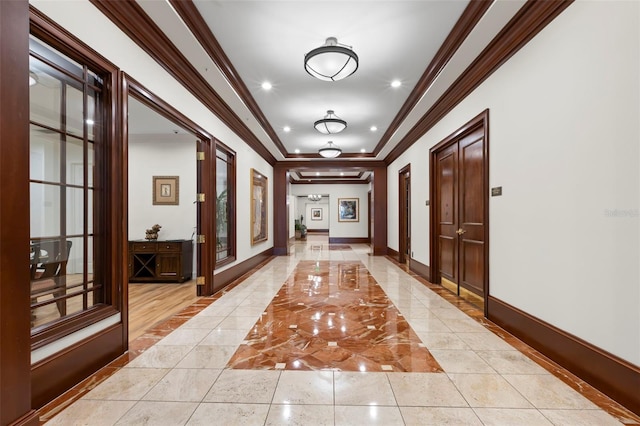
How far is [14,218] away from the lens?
1.60 meters

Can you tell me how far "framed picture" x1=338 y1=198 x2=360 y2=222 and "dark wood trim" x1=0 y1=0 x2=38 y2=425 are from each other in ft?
42.4

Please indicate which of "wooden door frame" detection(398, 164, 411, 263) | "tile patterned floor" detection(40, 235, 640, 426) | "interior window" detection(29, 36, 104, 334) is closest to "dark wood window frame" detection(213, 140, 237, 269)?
"tile patterned floor" detection(40, 235, 640, 426)

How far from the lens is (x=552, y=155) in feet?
8.71

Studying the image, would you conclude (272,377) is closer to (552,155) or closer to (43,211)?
(43,211)

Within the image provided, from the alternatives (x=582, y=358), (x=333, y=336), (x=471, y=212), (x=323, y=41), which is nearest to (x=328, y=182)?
(x=471, y=212)

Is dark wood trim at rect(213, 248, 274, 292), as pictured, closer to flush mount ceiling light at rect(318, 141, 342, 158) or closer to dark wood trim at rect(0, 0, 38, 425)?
flush mount ceiling light at rect(318, 141, 342, 158)

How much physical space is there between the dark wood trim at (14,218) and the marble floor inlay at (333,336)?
1.36m

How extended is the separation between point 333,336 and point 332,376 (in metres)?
0.81

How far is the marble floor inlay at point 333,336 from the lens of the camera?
8.40ft

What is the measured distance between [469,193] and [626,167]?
7.65ft

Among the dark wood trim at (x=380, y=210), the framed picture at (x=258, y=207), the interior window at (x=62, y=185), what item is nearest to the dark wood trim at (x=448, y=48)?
the interior window at (x=62, y=185)

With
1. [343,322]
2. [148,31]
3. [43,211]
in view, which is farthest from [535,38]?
[43,211]

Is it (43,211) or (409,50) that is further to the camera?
(409,50)

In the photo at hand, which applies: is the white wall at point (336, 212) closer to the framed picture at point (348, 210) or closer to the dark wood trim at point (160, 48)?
the framed picture at point (348, 210)
